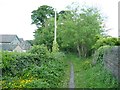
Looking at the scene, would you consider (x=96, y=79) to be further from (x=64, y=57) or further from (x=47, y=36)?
(x=47, y=36)

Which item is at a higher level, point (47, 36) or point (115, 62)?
point (47, 36)

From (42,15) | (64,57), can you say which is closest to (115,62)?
(64,57)

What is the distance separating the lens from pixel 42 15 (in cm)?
5794

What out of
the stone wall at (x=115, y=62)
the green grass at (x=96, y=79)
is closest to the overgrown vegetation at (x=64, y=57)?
the green grass at (x=96, y=79)

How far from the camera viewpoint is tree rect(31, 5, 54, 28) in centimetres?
5712

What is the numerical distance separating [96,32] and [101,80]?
77.0 ft

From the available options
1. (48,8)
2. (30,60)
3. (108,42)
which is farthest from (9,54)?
(48,8)

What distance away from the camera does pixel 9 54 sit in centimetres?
1399

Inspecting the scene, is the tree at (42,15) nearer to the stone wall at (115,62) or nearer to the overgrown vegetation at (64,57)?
the overgrown vegetation at (64,57)

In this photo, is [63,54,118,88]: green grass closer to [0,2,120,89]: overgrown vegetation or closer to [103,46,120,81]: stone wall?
[0,2,120,89]: overgrown vegetation

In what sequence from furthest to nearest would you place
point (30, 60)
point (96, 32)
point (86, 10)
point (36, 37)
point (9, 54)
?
1. point (36, 37)
2. point (86, 10)
3. point (96, 32)
4. point (30, 60)
5. point (9, 54)

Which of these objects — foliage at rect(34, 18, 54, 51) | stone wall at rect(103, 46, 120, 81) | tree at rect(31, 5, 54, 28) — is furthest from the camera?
tree at rect(31, 5, 54, 28)

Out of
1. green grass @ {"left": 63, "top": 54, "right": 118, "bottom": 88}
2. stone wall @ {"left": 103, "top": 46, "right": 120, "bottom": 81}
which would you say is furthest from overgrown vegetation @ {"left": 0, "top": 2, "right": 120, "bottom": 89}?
stone wall @ {"left": 103, "top": 46, "right": 120, "bottom": 81}

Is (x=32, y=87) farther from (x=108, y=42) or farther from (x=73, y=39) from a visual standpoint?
(x=73, y=39)
